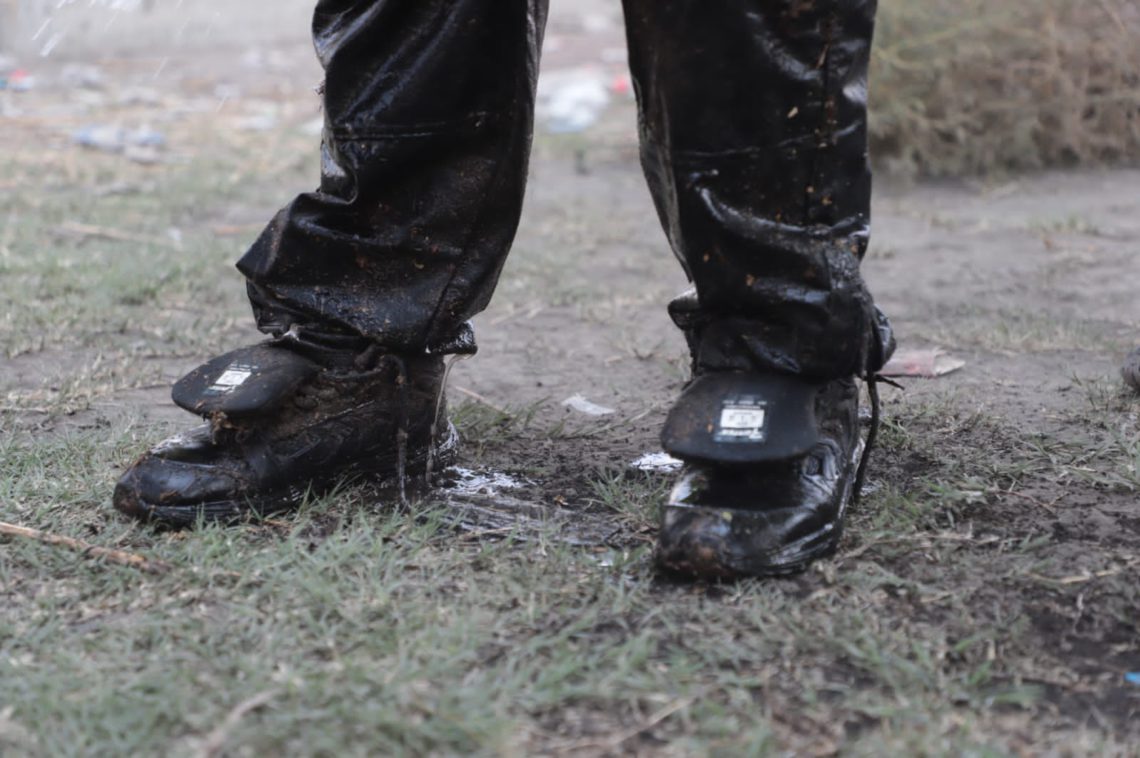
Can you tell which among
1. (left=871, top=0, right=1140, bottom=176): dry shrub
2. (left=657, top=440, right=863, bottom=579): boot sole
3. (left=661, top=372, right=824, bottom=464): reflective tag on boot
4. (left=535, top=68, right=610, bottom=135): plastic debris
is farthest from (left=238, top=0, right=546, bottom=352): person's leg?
(left=535, top=68, right=610, bottom=135): plastic debris

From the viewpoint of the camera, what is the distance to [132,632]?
4.59 feet

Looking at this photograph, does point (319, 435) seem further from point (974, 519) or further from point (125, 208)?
point (125, 208)

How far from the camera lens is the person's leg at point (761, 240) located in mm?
1495

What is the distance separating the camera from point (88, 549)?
1608 millimetres

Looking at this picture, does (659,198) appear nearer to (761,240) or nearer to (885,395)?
(761,240)

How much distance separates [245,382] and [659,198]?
2.09ft

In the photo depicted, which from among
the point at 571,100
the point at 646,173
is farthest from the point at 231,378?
the point at 571,100

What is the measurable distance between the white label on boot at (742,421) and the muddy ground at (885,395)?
0.62 feet

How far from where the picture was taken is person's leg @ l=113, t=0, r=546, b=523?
67.3 inches

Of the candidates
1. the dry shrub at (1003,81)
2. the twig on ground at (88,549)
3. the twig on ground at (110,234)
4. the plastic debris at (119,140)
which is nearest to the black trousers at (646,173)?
the twig on ground at (88,549)

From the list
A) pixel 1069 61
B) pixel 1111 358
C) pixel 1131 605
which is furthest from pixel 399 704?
pixel 1069 61

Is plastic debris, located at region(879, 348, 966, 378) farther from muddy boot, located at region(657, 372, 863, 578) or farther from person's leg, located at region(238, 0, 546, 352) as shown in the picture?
person's leg, located at region(238, 0, 546, 352)

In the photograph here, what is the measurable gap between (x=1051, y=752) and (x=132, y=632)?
0.98 meters

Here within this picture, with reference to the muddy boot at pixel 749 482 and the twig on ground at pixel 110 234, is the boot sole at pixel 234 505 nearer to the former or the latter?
the muddy boot at pixel 749 482
